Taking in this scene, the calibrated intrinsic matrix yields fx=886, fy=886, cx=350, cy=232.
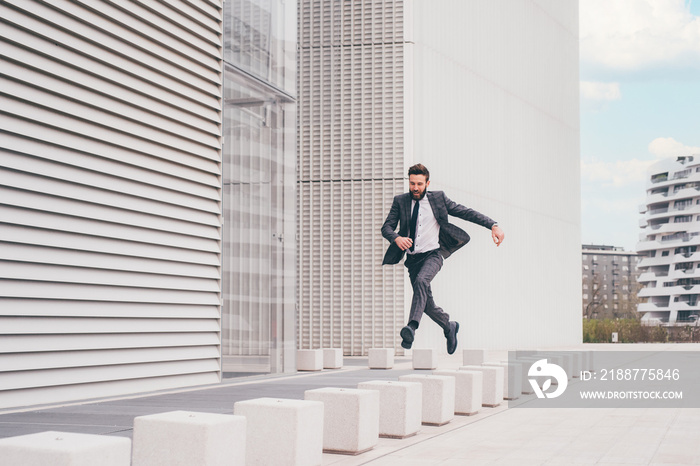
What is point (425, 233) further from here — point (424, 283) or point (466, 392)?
point (466, 392)

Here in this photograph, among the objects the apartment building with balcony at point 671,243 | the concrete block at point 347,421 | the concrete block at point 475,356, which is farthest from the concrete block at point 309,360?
the apartment building with balcony at point 671,243

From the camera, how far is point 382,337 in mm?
27297

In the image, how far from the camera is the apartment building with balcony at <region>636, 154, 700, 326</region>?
130625 mm

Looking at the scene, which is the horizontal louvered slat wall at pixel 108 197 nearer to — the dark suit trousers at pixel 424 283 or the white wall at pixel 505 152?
the dark suit trousers at pixel 424 283

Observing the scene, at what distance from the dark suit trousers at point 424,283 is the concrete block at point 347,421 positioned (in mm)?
1436

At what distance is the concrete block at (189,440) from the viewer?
20.0 ft

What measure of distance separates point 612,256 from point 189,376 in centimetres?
18068

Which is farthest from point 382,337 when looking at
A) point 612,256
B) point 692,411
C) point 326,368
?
point 612,256

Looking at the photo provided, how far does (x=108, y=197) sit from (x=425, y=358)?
11.7 metres

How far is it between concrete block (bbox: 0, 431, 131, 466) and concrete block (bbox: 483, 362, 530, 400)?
32.2ft

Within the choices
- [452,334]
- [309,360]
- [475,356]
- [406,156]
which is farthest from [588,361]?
[452,334]

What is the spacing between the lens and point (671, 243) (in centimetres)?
13512

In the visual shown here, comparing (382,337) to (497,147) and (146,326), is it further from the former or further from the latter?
(146,326)

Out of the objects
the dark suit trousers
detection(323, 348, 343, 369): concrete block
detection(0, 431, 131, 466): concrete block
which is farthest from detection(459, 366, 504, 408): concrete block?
detection(0, 431, 131, 466): concrete block
